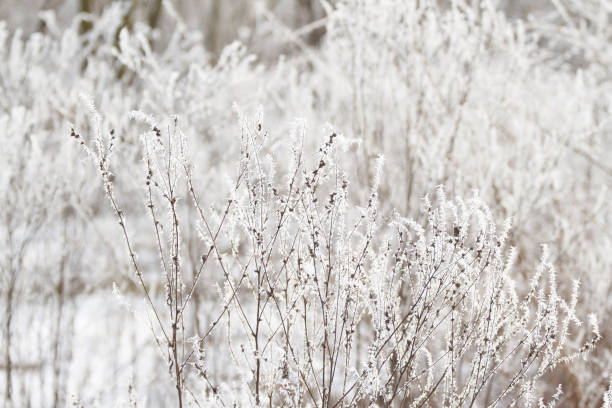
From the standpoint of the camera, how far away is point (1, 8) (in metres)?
17.1

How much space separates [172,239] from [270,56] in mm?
11959

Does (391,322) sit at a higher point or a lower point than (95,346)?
higher

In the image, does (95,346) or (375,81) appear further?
(95,346)

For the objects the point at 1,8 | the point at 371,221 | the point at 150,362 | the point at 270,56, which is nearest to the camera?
the point at 371,221

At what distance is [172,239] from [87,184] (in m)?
2.79

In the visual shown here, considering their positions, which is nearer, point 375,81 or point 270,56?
point 375,81

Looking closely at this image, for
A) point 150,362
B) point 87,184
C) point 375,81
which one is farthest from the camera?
point 150,362

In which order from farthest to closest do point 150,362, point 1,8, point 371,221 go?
1. point 1,8
2. point 150,362
3. point 371,221

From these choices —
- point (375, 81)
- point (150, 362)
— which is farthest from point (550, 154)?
point (150, 362)

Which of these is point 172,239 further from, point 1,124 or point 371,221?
point 1,124

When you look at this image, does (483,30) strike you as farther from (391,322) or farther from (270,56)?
(270,56)

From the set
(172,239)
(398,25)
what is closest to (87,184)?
(398,25)

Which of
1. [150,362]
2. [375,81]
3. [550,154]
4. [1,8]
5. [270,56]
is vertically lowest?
[150,362]

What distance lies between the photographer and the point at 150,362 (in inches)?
226
